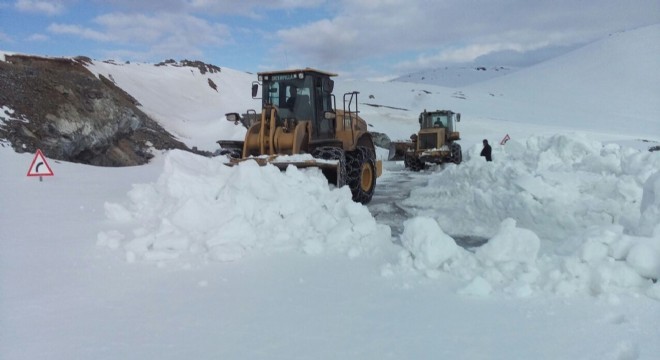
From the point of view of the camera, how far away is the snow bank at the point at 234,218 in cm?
507

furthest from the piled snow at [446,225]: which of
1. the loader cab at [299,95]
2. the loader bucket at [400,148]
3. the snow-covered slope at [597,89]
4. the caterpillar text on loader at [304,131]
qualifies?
the snow-covered slope at [597,89]

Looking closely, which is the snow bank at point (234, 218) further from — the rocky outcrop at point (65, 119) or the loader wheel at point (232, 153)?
the rocky outcrop at point (65, 119)

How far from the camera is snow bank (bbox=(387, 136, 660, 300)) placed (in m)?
4.00

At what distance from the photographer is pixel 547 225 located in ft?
22.6

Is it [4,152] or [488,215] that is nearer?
[488,215]

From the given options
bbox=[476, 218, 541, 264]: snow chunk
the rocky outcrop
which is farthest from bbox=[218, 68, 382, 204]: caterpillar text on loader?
the rocky outcrop

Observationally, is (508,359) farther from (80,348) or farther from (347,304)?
(80,348)

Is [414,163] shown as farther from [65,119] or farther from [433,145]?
[65,119]

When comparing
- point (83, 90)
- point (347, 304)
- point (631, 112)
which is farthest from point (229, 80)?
point (631, 112)

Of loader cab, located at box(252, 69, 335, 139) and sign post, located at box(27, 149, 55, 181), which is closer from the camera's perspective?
sign post, located at box(27, 149, 55, 181)

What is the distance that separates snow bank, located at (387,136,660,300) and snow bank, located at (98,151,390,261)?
3.25 ft

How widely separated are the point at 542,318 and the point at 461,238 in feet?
10.2

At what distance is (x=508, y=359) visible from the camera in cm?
293

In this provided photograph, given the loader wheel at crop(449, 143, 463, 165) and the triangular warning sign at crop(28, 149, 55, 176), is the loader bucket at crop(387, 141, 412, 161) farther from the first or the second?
the triangular warning sign at crop(28, 149, 55, 176)
